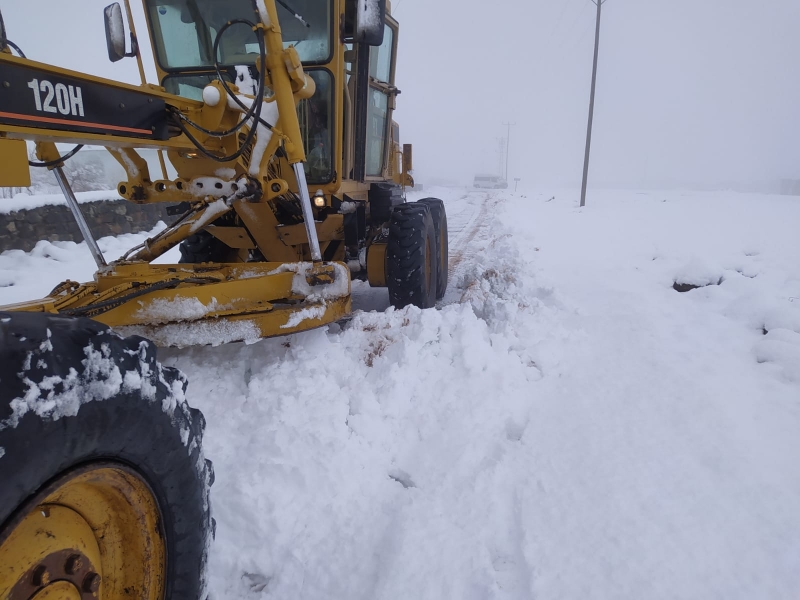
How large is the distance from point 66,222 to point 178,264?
5.45 meters

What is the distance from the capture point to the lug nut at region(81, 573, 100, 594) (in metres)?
1.19

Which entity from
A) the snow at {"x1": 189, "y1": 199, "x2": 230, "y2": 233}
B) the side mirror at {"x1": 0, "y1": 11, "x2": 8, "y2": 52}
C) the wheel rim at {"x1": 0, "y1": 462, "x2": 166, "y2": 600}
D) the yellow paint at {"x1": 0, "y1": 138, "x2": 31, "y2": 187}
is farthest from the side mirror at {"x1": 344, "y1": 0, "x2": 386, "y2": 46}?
the wheel rim at {"x1": 0, "y1": 462, "x2": 166, "y2": 600}

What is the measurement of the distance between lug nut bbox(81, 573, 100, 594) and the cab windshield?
3.56 meters

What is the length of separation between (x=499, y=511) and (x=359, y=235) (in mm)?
3112

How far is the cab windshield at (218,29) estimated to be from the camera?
3.66 metres

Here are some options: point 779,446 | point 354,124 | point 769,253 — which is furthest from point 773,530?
point 769,253

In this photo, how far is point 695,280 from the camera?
484 centimetres

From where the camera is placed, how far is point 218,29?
3.88 meters

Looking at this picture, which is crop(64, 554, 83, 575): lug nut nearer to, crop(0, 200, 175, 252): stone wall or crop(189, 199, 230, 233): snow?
crop(189, 199, 230, 233): snow

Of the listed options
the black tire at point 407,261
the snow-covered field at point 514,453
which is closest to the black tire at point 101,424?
the snow-covered field at point 514,453

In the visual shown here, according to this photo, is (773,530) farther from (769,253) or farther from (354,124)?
(769,253)

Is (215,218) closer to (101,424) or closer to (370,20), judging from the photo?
(370,20)

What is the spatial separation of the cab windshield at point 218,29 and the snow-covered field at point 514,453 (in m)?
2.23

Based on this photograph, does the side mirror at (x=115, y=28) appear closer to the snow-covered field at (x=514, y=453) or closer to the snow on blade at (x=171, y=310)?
the snow on blade at (x=171, y=310)
